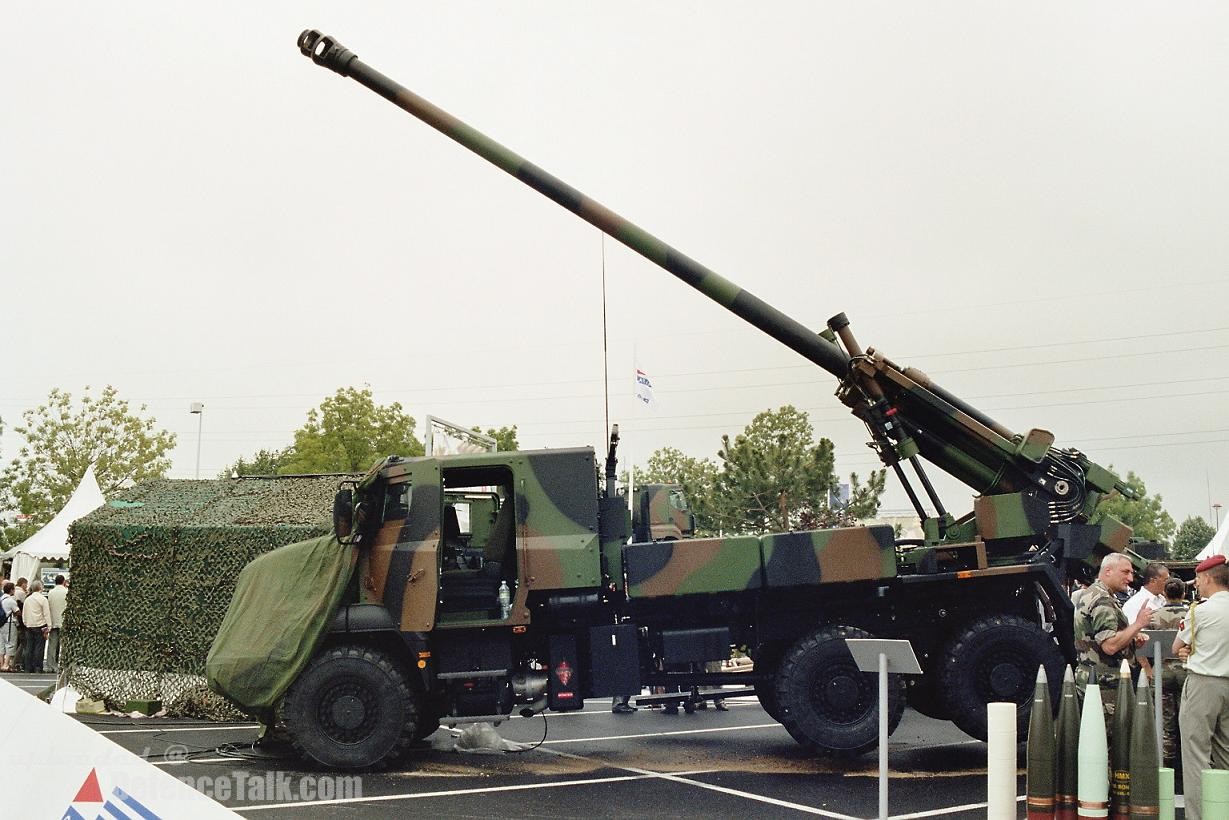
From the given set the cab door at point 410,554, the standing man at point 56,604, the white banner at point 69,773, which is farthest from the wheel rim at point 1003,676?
the standing man at point 56,604

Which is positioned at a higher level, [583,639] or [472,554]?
[472,554]

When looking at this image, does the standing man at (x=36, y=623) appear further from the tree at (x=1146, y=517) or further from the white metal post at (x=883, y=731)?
the tree at (x=1146, y=517)

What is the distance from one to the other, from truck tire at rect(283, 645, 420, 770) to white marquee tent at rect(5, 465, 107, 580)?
47.9 feet

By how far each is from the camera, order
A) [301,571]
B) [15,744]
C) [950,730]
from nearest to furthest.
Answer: [15,744], [301,571], [950,730]

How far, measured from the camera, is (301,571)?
9969mm

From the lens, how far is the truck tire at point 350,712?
952 centimetres

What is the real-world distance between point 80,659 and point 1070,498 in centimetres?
1051

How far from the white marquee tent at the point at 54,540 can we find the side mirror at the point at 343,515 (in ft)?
47.6

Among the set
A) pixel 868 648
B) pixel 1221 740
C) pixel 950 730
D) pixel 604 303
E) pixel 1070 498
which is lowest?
pixel 950 730

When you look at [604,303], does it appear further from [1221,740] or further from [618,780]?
[1221,740]

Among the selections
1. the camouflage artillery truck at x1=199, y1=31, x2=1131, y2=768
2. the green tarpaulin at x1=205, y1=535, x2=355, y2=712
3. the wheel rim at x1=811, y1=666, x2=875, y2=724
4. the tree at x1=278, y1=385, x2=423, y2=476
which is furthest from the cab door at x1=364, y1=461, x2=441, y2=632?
the tree at x1=278, y1=385, x2=423, y2=476

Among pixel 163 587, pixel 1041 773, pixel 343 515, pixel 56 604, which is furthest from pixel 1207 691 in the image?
pixel 56 604

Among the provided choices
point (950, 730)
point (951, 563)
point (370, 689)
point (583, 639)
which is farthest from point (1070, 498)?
point (370, 689)

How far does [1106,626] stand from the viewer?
295 inches
